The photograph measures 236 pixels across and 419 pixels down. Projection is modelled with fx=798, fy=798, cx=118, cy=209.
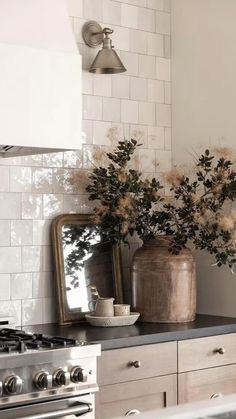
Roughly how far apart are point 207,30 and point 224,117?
1.78ft

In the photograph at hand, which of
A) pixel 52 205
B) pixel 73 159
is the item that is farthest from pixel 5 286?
pixel 73 159

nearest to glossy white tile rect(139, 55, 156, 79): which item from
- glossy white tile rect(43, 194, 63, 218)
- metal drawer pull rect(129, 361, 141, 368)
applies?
glossy white tile rect(43, 194, 63, 218)

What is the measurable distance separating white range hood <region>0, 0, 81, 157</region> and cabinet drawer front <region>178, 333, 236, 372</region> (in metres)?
1.13

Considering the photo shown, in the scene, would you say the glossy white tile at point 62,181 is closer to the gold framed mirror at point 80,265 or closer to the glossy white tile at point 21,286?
the gold framed mirror at point 80,265

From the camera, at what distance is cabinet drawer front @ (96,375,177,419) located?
11.9ft

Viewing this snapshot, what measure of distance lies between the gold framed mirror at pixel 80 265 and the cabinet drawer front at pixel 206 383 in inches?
27.0

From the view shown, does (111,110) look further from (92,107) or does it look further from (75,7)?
(75,7)

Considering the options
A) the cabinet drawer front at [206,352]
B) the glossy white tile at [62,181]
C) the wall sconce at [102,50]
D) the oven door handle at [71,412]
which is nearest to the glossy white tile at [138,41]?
the wall sconce at [102,50]

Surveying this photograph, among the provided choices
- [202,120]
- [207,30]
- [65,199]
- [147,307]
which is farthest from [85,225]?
[207,30]

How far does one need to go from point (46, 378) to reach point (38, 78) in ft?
4.44

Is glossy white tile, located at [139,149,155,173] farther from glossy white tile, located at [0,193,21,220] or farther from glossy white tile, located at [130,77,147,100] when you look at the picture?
glossy white tile, located at [0,193,21,220]

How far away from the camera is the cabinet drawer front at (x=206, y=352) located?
12.8ft

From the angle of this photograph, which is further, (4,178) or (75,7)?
(75,7)

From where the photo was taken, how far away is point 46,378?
3256mm
